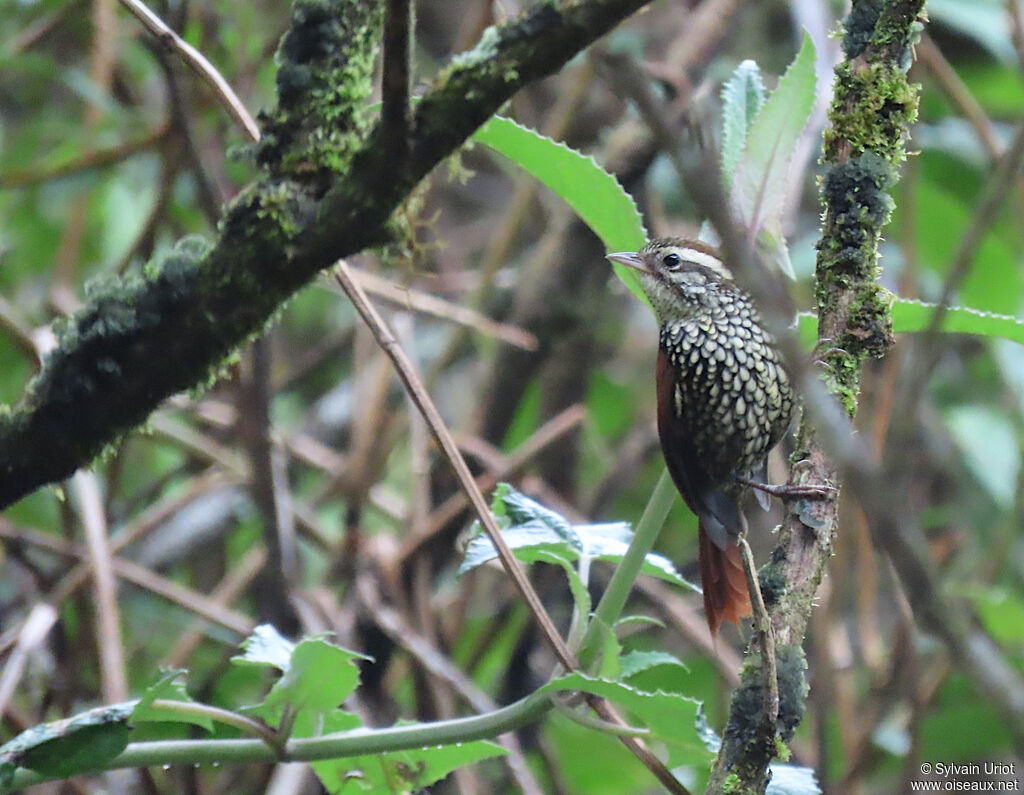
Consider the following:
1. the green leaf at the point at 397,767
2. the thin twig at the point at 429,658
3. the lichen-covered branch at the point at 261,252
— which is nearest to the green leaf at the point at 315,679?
the green leaf at the point at 397,767

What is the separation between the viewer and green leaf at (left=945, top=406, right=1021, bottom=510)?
3.89 m

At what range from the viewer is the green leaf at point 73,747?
4.77 ft

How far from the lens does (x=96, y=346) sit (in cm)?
145

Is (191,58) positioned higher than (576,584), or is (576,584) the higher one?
(191,58)

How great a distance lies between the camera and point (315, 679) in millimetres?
1498

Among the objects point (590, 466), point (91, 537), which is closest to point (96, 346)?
point (91, 537)

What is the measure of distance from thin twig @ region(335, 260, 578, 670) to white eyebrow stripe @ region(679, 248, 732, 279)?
885mm

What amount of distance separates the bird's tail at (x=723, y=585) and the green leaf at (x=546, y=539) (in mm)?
380

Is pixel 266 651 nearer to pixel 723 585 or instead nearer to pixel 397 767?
pixel 397 767

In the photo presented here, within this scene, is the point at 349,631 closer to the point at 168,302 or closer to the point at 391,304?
the point at 391,304

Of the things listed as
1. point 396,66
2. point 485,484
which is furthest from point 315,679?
point 485,484

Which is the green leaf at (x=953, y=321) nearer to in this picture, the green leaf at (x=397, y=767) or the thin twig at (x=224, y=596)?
the green leaf at (x=397, y=767)

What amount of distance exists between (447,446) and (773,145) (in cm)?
73

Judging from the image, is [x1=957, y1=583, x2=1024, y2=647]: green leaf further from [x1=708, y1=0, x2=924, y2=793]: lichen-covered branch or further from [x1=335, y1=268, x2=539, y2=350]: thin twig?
[x1=708, y1=0, x2=924, y2=793]: lichen-covered branch
